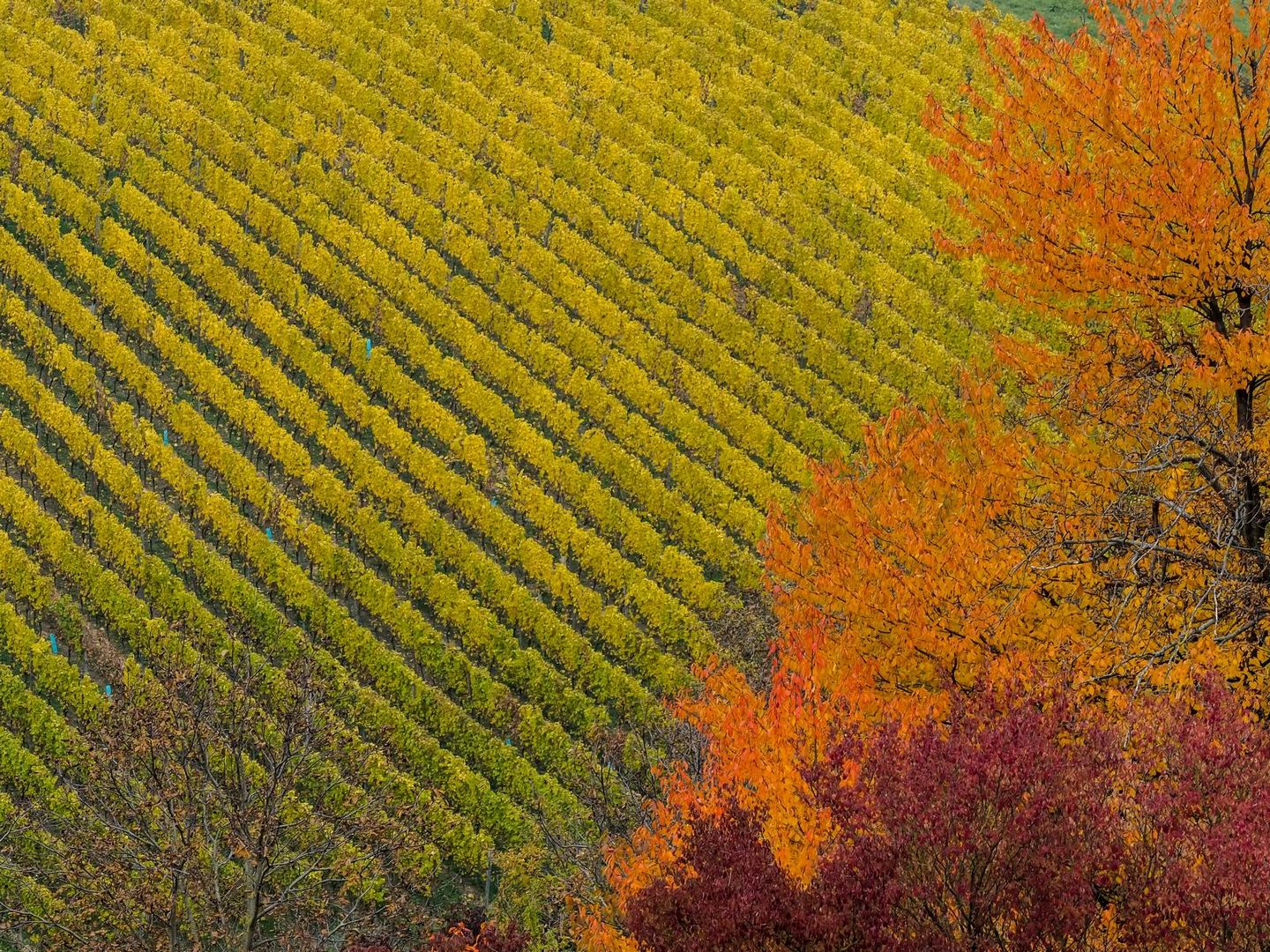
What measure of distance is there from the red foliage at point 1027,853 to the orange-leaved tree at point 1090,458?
0.79 meters

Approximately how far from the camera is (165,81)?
173ft

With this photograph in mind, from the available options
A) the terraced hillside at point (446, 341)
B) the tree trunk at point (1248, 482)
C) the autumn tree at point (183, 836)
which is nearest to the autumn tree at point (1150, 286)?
the tree trunk at point (1248, 482)

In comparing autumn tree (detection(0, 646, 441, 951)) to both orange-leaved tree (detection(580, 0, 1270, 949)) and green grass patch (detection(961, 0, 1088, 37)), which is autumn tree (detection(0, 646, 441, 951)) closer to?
orange-leaved tree (detection(580, 0, 1270, 949))

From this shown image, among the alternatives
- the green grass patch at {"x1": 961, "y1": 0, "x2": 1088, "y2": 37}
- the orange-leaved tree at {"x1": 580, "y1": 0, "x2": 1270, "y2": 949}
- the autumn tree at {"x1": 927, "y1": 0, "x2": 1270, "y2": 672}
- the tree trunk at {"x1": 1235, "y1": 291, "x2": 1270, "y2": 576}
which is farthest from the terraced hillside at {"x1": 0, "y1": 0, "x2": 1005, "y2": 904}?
the tree trunk at {"x1": 1235, "y1": 291, "x2": 1270, "y2": 576}

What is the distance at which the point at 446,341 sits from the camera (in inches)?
1759

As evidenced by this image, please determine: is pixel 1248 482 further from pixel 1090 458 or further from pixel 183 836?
pixel 183 836

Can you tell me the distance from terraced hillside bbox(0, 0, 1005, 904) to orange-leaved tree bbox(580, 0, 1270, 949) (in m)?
17.9

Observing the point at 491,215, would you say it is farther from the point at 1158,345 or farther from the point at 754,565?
the point at 1158,345

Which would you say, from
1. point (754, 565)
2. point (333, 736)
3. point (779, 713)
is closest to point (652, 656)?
point (754, 565)

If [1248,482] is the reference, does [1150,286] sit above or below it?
above

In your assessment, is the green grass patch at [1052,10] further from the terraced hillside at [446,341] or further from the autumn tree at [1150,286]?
the autumn tree at [1150,286]

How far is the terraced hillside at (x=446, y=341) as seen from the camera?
118 ft

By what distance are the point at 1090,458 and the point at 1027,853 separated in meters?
5.20

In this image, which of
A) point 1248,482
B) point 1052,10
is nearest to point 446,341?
point 1248,482
